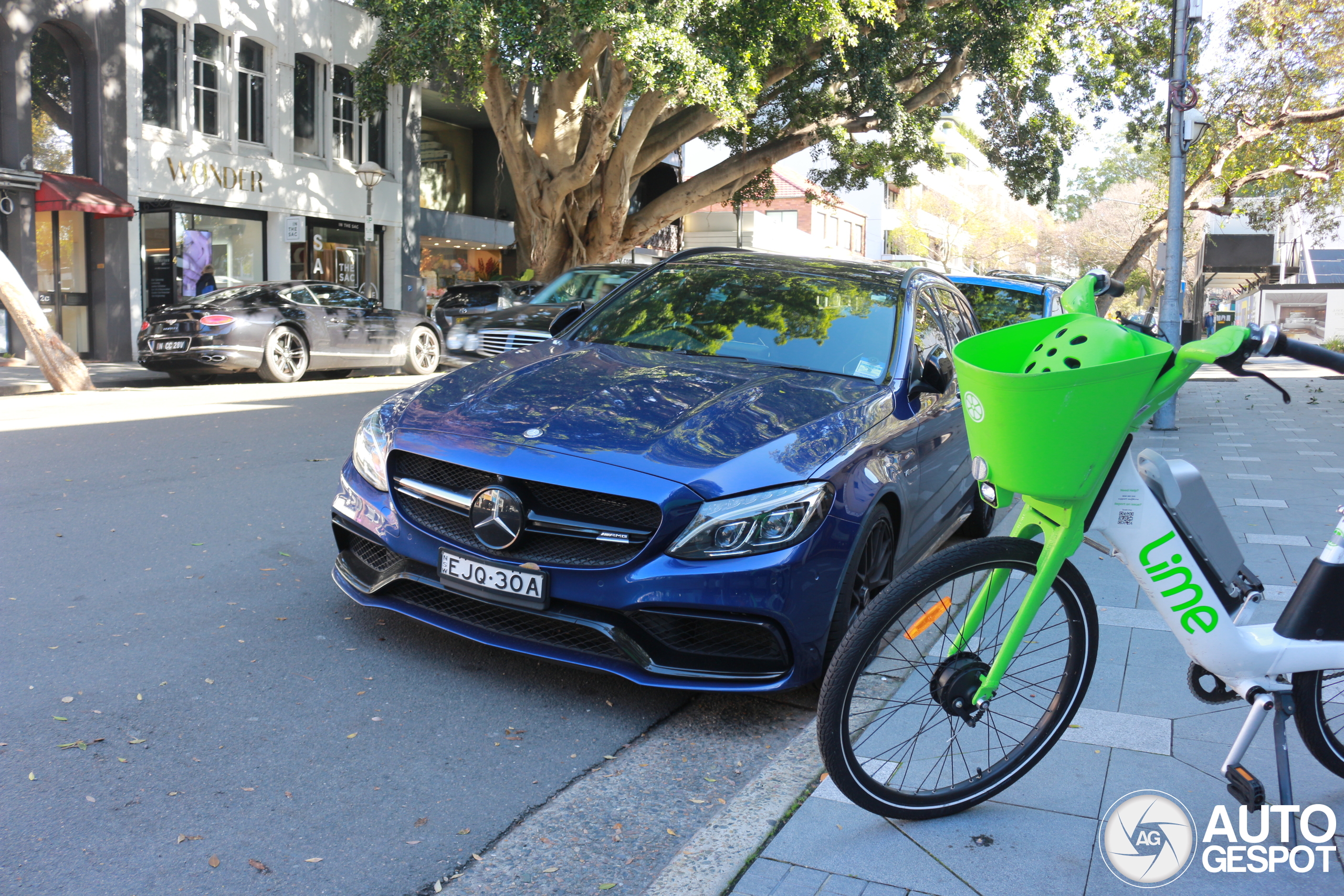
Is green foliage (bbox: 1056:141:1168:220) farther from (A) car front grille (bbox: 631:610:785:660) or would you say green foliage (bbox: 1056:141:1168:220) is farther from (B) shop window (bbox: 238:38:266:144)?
(A) car front grille (bbox: 631:610:785:660)

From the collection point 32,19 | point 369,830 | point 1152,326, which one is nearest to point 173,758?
point 369,830

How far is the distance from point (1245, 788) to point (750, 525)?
1.55 meters

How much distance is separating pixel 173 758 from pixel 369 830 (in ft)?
2.46

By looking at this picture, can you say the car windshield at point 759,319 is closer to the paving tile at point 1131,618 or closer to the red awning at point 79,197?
the paving tile at point 1131,618

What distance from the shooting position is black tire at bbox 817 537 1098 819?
9.00 feet

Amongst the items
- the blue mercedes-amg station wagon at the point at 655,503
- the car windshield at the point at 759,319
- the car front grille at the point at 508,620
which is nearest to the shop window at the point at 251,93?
the car windshield at the point at 759,319

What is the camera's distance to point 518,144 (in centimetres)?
2156

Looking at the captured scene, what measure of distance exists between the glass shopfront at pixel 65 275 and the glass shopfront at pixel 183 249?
1.07 m

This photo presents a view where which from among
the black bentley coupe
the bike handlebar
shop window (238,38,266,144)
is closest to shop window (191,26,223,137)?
shop window (238,38,266,144)

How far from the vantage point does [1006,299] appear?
11.4m

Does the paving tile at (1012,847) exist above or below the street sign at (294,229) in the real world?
below

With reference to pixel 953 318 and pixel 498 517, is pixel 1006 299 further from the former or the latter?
pixel 498 517

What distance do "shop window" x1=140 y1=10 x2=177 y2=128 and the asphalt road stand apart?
55.9 feet

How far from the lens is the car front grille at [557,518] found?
3.62 m
